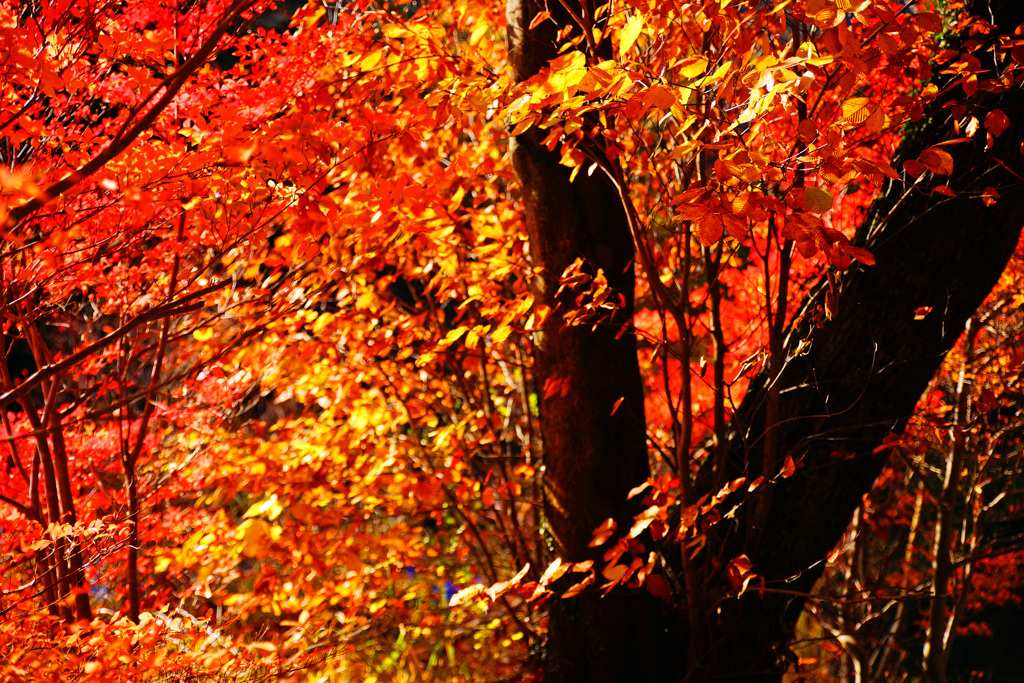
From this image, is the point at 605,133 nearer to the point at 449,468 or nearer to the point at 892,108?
the point at 892,108

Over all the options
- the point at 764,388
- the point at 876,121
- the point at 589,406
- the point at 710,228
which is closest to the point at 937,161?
the point at 876,121

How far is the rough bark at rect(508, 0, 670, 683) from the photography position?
9.52ft

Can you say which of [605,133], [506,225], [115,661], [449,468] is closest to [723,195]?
[605,133]

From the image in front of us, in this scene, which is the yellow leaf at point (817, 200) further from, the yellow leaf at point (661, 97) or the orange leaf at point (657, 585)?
the orange leaf at point (657, 585)

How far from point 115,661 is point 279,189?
1747mm

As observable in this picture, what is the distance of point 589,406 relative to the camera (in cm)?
293

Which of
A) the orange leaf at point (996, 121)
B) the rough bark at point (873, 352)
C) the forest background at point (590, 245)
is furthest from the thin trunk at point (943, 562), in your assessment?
the orange leaf at point (996, 121)

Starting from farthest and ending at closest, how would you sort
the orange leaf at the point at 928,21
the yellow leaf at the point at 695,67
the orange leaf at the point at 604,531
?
the orange leaf at the point at 604,531 → the orange leaf at the point at 928,21 → the yellow leaf at the point at 695,67

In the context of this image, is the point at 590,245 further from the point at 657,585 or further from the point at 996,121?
the point at 996,121

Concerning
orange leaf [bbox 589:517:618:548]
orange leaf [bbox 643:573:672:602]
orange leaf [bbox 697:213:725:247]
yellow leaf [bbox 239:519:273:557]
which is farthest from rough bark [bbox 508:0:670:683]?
yellow leaf [bbox 239:519:273:557]

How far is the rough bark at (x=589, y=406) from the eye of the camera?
2900mm

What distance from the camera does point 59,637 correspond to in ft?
8.25

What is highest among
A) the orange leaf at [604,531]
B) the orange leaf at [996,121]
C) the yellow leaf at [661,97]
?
the orange leaf at [996,121]

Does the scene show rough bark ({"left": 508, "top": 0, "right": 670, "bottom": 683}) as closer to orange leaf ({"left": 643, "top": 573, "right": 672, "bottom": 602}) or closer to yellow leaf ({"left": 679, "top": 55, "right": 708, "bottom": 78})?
orange leaf ({"left": 643, "top": 573, "right": 672, "bottom": 602})
